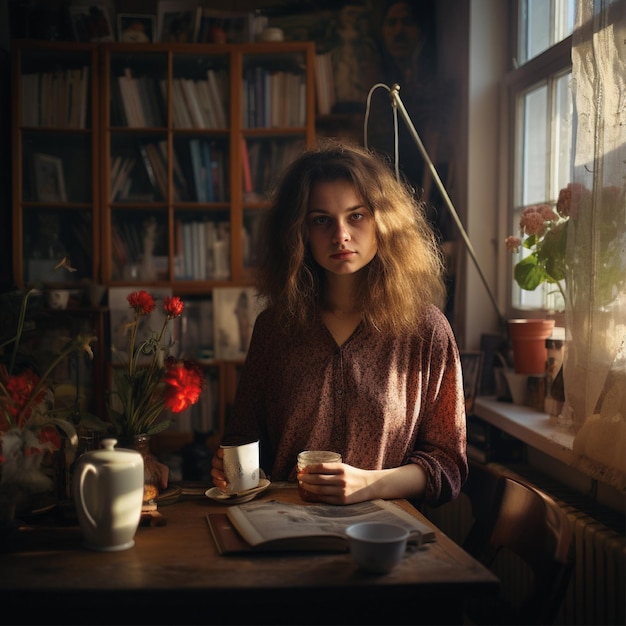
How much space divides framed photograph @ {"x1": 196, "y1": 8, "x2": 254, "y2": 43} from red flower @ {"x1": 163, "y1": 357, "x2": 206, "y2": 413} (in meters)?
2.38

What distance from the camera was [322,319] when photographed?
178 centimetres

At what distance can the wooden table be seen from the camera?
38.3 inches

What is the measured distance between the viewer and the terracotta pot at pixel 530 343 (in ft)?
6.92

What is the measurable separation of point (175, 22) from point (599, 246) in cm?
239

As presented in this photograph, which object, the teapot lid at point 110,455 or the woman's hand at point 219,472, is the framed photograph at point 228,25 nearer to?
the woman's hand at point 219,472

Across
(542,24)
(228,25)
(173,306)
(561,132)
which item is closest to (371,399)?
(173,306)

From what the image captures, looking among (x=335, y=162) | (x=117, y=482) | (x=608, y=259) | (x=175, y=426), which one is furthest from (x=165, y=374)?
(x=175, y=426)

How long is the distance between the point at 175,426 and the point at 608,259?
7.11ft

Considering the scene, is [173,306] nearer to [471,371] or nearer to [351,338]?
[351,338]

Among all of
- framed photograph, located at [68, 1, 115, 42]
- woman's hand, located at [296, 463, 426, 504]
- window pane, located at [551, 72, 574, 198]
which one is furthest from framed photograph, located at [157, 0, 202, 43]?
woman's hand, located at [296, 463, 426, 504]

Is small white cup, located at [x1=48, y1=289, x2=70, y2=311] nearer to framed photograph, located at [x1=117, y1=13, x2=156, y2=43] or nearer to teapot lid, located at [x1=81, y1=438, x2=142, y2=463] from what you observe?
framed photograph, located at [x1=117, y1=13, x2=156, y2=43]

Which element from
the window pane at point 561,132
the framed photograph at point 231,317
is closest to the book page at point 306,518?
the window pane at point 561,132

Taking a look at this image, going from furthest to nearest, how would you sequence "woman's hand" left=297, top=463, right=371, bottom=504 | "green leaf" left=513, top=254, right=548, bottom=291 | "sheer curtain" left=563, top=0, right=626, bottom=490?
1. "green leaf" left=513, top=254, right=548, bottom=291
2. "sheer curtain" left=563, top=0, right=626, bottom=490
3. "woman's hand" left=297, top=463, right=371, bottom=504

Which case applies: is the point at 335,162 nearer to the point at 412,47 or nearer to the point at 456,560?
the point at 456,560
